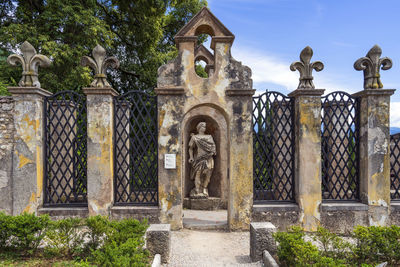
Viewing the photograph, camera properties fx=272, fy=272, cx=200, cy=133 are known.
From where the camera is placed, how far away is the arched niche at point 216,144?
1016 centimetres

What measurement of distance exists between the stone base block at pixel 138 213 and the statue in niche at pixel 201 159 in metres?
3.12

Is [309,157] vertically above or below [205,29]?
below

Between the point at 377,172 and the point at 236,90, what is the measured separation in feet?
14.0

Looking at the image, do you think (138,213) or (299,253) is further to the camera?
(138,213)

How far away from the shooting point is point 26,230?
502cm

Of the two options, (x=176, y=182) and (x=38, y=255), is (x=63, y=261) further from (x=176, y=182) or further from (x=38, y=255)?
(x=176, y=182)

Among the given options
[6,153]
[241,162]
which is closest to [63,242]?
[6,153]

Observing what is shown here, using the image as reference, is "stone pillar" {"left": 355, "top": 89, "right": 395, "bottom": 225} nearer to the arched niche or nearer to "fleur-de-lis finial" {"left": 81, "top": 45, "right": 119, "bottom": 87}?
the arched niche

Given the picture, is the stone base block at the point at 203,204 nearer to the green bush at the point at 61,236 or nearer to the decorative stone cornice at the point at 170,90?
the decorative stone cornice at the point at 170,90

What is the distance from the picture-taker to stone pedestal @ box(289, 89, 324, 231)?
23.1 ft

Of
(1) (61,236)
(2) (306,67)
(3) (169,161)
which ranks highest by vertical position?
(2) (306,67)

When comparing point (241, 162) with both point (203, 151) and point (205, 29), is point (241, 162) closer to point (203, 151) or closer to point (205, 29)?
point (203, 151)

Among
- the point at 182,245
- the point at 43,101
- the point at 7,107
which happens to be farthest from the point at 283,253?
the point at 7,107

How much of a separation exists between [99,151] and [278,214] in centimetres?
493
